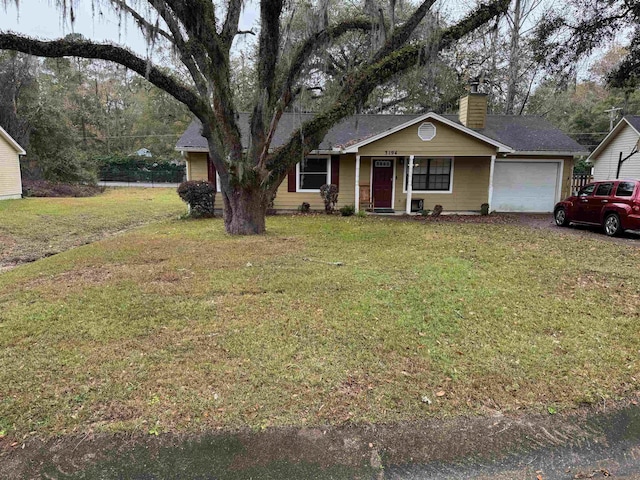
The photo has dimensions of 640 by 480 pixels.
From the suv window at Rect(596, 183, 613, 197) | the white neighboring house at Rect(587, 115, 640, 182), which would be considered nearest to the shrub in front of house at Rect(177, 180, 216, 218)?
the suv window at Rect(596, 183, 613, 197)

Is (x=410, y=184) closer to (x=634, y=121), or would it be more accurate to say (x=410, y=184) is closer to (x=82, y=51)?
(x=82, y=51)

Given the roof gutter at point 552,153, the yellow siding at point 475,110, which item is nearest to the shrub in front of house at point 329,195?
the yellow siding at point 475,110

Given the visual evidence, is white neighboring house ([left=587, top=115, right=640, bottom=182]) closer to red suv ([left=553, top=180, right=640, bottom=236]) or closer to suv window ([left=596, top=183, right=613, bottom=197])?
red suv ([left=553, top=180, right=640, bottom=236])

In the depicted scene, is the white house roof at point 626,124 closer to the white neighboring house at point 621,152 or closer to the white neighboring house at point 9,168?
the white neighboring house at point 621,152

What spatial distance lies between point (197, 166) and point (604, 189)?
1214 centimetres

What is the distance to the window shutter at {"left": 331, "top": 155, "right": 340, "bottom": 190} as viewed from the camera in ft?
47.5

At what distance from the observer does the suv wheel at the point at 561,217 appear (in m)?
11.9

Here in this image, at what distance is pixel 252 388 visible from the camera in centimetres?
308

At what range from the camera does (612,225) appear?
33.5 feet

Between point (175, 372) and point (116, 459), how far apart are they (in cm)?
92

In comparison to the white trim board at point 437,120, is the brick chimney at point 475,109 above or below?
above

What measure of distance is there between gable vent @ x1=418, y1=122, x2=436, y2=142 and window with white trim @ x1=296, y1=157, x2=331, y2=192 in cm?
321

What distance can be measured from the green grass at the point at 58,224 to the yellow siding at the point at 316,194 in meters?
4.47

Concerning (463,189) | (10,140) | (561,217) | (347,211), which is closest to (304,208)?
(347,211)
